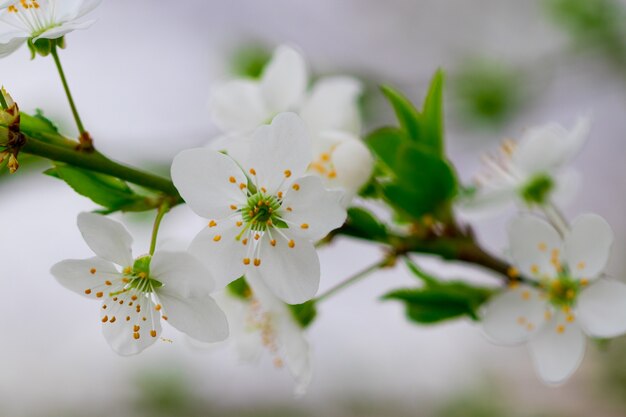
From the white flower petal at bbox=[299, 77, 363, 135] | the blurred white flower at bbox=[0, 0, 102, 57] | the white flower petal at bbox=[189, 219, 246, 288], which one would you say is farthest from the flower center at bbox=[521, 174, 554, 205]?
the blurred white flower at bbox=[0, 0, 102, 57]

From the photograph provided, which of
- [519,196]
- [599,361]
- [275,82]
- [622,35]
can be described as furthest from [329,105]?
[599,361]

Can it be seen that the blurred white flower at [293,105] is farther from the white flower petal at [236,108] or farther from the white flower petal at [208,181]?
the white flower petal at [208,181]

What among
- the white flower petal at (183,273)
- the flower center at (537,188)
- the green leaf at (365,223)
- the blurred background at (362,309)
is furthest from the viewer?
the blurred background at (362,309)

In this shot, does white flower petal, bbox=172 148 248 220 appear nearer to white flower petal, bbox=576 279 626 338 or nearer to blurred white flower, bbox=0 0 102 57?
blurred white flower, bbox=0 0 102 57

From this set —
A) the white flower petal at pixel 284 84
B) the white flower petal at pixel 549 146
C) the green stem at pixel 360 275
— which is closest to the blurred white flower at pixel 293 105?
the white flower petal at pixel 284 84

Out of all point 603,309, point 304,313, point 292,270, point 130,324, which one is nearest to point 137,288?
point 130,324

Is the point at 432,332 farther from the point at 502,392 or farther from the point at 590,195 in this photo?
the point at 590,195

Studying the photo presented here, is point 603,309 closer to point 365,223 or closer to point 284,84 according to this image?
point 365,223
